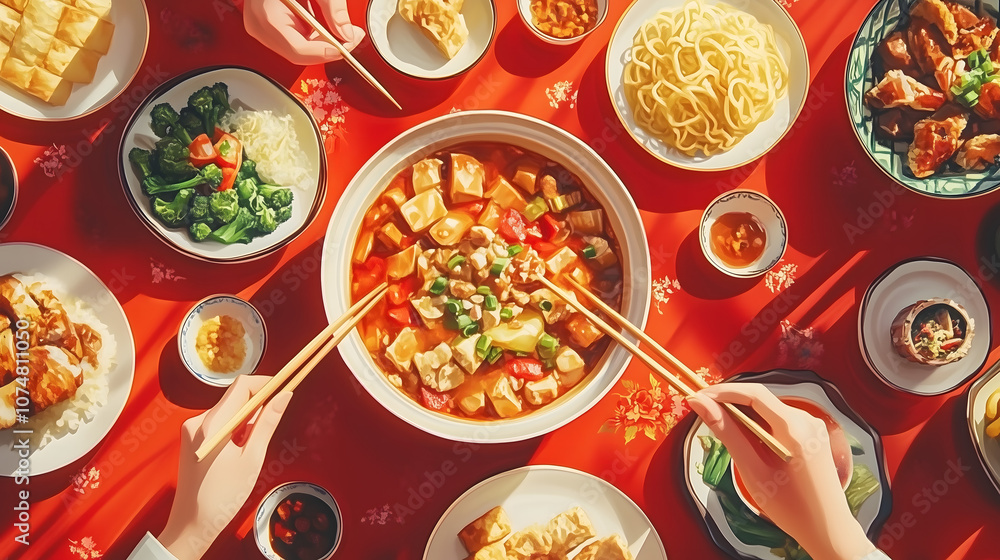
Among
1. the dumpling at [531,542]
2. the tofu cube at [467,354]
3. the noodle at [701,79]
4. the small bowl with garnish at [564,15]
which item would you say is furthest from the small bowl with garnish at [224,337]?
the noodle at [701,79]

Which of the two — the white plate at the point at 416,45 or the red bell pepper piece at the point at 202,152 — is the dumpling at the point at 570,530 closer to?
the white plate at the point at 416,45

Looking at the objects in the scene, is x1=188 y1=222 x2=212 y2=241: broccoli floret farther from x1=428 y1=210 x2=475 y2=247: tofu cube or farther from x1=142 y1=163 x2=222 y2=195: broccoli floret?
x1=428 y1=210 x2=475 y2=247: tofu cube

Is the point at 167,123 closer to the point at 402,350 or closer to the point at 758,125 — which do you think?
the point at 402,350

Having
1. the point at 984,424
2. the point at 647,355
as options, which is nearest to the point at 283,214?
the point at 647,355

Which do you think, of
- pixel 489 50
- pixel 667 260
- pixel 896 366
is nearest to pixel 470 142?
pixel 489 50

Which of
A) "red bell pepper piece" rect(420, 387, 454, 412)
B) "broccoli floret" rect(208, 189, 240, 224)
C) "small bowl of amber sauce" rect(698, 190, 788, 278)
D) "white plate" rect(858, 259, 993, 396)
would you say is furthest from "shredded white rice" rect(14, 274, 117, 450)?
"white plate" rect(858, 259, 993, 396)

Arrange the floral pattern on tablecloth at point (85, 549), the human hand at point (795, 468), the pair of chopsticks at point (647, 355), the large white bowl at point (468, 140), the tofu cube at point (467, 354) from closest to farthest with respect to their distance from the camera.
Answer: the pair of chopsticks at point (647, 355) < the human hand at point (795, 468) < the large white bowl at point (468, 140) < the tofu cube at point (467, 354) < the floral pattern on tablecloth at point (85, 549)
